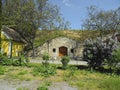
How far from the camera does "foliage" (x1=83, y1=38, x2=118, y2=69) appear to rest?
22828 mm

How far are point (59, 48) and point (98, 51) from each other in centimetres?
2324

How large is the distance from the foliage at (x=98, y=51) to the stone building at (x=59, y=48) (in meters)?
22.0

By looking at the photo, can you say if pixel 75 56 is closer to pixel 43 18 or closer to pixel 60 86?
pixel 43 18

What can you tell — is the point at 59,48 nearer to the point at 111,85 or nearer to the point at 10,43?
the point at 10,43

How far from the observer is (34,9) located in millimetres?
43406

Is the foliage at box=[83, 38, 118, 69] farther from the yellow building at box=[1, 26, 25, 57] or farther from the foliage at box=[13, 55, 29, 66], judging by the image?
the yellow building at box=[1, 26, 25, 57]

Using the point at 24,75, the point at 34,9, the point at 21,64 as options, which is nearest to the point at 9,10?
the point at 34,9

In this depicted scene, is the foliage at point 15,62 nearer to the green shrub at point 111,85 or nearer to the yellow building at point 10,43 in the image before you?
the green shrub at point 111,85

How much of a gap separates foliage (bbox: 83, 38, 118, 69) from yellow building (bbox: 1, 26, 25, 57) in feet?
55.8

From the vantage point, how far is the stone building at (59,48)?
150 ft

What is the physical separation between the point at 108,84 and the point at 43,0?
32.5m

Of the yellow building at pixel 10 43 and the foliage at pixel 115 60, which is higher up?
the yellow building at pixel 10 43

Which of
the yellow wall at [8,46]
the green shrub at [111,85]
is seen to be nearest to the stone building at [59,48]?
the yellow wall at [8,46]

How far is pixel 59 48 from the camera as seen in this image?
4625cm
